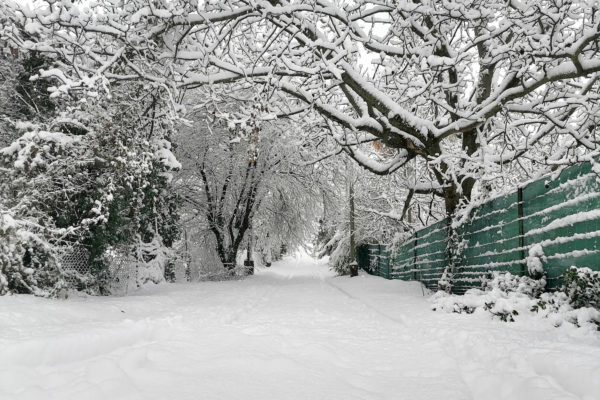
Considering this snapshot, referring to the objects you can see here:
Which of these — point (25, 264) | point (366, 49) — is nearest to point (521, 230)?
point (366, 49)

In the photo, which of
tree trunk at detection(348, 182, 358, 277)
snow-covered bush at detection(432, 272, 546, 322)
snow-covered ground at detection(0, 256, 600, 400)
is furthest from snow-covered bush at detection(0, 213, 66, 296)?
tree trunk at detection(348, 182, 358, 277)

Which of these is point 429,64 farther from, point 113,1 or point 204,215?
point 204,215

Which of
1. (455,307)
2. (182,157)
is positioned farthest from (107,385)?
(182,157)

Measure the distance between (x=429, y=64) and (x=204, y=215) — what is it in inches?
541

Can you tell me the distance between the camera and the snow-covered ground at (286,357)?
2971 millimetres

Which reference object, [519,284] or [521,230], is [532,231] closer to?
[521,230]

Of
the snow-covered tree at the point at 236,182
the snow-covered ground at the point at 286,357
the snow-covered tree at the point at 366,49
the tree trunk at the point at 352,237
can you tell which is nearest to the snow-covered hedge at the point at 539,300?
the snow-covered ground at the point at 286,357

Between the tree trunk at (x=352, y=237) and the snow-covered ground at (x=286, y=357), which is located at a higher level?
the tree trunk at (x=352, y=237)

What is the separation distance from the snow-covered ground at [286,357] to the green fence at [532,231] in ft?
3.32

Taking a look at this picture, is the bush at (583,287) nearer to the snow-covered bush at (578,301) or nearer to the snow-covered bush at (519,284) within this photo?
the snow-covered bush at (578,301)

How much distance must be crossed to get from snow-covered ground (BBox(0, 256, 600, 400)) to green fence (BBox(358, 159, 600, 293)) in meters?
1.01

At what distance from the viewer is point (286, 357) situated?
4.05m

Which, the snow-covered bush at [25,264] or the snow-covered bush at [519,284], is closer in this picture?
the snow-covered bush at [519,284]

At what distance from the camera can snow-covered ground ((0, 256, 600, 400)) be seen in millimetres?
2971
